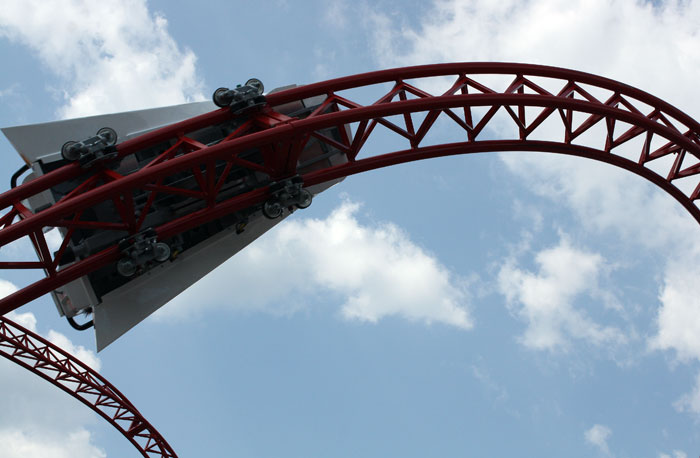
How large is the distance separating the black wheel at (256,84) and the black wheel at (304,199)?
2307 millimetres

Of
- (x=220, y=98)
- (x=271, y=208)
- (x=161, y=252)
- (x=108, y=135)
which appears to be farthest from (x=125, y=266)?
(x=220, y=98)

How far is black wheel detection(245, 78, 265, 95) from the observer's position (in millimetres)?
13078

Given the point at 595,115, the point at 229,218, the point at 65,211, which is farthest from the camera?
the point at 595,115

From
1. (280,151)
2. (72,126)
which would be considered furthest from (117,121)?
(280,151)

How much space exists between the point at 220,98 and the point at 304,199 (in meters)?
2.78

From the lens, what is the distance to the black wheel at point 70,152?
11797 millimetres

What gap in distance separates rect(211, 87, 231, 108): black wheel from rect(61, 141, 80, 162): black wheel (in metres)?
2.84

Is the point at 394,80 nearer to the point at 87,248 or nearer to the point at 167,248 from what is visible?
the point at 167,248

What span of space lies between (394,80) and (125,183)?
6.49 meters

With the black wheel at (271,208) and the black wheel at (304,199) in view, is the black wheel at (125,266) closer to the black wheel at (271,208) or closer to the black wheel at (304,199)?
the black wheel at (271,208)

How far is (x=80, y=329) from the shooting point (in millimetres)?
14688

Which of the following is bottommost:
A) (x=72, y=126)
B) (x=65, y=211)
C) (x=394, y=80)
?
(x=65, y=211)

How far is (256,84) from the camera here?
1316 centimetres

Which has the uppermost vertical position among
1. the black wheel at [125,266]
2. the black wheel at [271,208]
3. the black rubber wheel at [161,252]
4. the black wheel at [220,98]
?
the black wheel at [220,98]
